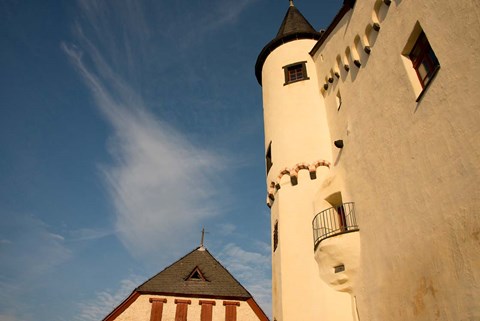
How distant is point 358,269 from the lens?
10.3m

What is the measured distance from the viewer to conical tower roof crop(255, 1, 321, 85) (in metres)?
18.0

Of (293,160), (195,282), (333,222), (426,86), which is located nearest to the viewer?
(426,86)

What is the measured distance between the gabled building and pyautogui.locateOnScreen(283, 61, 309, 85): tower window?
10.5 metres

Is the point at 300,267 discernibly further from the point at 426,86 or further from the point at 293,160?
the point at 426,86

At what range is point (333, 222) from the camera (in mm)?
11852

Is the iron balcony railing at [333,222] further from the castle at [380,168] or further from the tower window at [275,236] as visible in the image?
the tower window at [275,236]

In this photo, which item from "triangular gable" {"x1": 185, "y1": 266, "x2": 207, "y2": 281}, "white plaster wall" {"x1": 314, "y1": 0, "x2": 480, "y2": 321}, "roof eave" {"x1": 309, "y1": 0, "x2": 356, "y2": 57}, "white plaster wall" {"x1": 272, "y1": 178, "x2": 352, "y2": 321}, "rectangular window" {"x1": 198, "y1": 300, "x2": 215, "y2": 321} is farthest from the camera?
"triangular gable" {"x1": 185, "y1": 266, "x2": 207, "y2": 281}

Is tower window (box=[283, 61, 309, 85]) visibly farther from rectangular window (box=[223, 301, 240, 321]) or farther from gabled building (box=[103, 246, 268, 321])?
rectangular window (box=[223, 301, 240, 321])

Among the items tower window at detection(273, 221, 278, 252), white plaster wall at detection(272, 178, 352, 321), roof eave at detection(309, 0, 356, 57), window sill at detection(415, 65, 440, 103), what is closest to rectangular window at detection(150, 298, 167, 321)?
white plaster wall at detection(272, 178, 352, 321)

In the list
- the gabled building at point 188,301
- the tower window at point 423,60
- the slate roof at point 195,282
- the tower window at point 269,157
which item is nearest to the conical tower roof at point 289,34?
the tower window at point 269,157

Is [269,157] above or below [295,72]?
below

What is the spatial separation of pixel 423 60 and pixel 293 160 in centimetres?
630

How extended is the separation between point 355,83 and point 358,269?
600 cm

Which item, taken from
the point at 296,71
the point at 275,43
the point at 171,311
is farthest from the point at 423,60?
the point at 171,311
